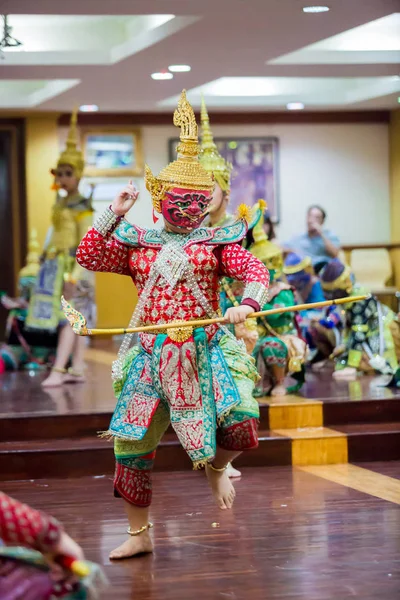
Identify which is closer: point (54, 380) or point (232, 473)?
point (232, 473)

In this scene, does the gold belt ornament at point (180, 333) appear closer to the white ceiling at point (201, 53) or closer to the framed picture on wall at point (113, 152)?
the white ceiling at point (201, 53)

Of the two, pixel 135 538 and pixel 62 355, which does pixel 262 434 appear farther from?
pixel 62 355

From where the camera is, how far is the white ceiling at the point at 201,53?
664 cm

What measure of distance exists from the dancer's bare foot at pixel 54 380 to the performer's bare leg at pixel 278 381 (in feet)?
5.39

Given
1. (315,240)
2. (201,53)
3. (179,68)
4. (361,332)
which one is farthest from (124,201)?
(315,240)

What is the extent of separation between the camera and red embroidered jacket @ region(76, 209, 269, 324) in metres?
3.45

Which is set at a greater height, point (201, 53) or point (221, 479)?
point (201, 53)

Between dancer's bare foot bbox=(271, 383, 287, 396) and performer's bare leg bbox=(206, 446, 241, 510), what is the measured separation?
2381 mm

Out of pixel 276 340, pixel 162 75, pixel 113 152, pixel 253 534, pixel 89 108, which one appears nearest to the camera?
pixel 253 534

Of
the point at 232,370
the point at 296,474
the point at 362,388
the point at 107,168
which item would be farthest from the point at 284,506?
the point at 107,168

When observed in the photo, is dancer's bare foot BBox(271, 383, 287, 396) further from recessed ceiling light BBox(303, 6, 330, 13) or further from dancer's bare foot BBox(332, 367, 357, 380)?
recessed ceiling light BBox(303, 6, 330, 13)

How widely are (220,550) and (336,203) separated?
859 cm

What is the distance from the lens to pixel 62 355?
23.2 ft

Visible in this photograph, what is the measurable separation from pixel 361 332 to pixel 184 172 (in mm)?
3740
